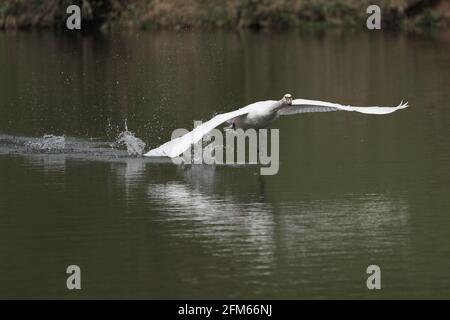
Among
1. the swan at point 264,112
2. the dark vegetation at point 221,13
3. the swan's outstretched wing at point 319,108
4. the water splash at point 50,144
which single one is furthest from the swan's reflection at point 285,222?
the dark vegetation at point 221,13

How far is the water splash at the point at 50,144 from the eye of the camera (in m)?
25.0

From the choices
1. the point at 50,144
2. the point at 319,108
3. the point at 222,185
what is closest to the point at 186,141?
the point at 222,185

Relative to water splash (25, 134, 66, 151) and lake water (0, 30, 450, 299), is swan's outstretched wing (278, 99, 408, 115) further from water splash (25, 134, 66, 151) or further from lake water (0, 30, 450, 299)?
water splash (25, 134, 66, 151)

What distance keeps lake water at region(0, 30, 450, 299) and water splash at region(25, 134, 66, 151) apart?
5 centimetres

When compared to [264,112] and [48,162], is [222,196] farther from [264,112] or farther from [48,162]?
[48,162]

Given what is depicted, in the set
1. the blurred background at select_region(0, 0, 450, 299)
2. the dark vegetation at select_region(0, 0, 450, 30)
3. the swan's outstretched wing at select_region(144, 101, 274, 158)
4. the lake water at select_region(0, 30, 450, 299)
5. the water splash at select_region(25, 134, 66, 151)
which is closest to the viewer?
the lake water at select_region(0, 30, 450, 299)

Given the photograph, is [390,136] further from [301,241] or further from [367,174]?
[301,241]

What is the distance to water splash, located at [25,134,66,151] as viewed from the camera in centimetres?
2505

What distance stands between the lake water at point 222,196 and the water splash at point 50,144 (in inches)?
1.9

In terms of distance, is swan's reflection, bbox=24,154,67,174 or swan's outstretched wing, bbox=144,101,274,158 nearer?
swan's outstretched wing, bbox=144,101,274,158

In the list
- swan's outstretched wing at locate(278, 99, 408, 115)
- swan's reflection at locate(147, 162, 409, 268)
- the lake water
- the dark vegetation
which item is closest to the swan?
swan's outstretched wing at locate(278, 99, 408, 115)

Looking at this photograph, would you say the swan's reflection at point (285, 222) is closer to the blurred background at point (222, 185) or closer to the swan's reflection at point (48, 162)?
the blurred background at point (222, 185)

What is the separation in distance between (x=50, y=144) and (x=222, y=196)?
5982mm

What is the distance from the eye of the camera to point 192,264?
1591 cm
